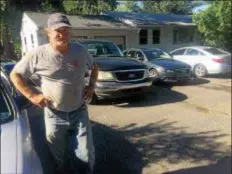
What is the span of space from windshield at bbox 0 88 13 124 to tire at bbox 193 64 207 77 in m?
10.6

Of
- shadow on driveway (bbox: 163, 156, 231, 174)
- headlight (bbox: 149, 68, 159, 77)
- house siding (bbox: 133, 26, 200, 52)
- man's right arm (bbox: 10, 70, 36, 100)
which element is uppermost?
man's right arm (bbox: 10, 70, 36, 100)

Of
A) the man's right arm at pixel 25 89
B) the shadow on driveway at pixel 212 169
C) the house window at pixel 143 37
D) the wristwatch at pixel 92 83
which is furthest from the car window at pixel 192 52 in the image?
the man's right arm at pixel 25 89

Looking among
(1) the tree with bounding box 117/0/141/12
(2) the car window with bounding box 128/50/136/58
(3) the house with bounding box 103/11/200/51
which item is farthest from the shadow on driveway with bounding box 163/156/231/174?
(1) the tree with bounding box 117/0/141/12

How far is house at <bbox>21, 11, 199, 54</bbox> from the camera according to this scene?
2066cm

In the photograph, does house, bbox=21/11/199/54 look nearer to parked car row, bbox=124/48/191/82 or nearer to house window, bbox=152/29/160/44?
house window, bbox=152/29/160/44

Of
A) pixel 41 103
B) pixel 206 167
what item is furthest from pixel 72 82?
pixel 206 167

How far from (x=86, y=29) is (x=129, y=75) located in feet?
43.1

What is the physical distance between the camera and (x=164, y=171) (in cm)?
432

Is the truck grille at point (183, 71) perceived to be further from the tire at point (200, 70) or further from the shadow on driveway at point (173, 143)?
the shadow on driveway at point (173, 143)

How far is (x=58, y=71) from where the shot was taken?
3.14 m

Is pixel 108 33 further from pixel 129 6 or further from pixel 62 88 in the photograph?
pixel 129 6

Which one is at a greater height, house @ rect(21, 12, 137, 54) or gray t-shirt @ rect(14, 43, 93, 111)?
gray t-shirt @ rect(14, 43, 93, 111)

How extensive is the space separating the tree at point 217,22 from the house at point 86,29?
235 inches

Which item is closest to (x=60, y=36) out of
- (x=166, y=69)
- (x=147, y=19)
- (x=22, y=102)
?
(x=22, y=102)
